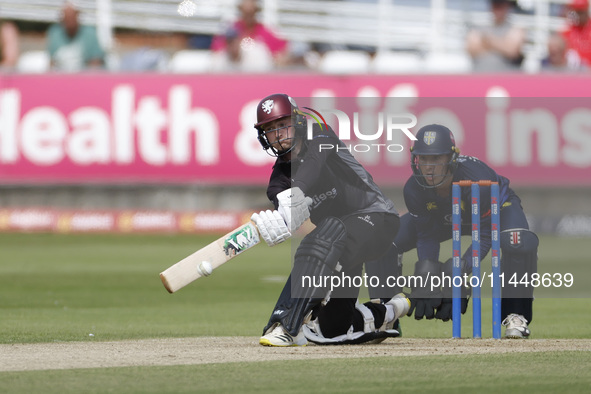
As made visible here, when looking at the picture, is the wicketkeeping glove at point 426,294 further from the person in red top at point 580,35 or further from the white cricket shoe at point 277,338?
the person in red top at point 580,35

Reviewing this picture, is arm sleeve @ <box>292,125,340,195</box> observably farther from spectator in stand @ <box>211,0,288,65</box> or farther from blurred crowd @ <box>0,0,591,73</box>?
spectator in stand @ <box>211,0,288,65</box>

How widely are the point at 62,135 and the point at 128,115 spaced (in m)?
1.04

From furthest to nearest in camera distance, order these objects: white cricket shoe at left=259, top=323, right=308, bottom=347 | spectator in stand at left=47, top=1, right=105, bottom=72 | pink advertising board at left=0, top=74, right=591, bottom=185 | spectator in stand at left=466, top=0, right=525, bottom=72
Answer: spectator in stand at left=47, top=1, right=105, bottom=72 < spectator in stand at left=466, top=0, right=525, bottom=72 < pink advertising board at left=0, top=74, right=591, bottom=185 < white cricket shoe at left=259, top=323, right=308, bottom=347

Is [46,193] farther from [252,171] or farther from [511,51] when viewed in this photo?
[511,51]

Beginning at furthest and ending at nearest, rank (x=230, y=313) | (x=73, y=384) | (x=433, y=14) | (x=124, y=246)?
(x=433, y=14)
(x=124, y=246)
(x=230, y=313)
(x=73, y=384)

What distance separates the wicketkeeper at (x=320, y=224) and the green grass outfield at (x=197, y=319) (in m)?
0.71

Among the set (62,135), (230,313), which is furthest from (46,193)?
(230,313)

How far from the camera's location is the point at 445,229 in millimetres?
8484

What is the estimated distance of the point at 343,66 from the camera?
770 inches

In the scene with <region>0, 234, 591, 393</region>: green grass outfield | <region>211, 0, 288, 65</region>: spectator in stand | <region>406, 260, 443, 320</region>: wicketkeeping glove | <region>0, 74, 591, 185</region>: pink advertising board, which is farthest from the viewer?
<region>211, 0, 288, 65</region>: spectator in stand

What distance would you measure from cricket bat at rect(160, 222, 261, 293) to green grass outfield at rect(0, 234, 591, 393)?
85 centimetres

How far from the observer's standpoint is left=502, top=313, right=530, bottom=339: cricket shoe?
8.26m

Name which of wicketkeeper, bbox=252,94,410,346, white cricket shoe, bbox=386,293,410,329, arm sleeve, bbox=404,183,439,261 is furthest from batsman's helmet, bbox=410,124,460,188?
white cricket shoe, bbox=386,293,410,329

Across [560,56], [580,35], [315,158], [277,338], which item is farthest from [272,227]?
[580,35]
